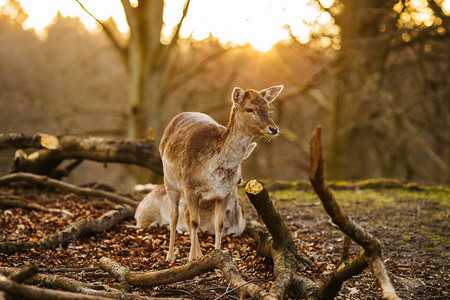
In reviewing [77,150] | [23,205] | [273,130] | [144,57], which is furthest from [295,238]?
[144,57]

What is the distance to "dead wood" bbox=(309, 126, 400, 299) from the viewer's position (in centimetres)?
259

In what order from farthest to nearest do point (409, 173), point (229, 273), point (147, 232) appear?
point (409, 173) → point (147, 232) → point (229, 273)

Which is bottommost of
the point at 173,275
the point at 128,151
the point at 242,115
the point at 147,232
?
the point at 147,232

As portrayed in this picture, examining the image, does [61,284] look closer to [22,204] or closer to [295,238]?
[295,238]

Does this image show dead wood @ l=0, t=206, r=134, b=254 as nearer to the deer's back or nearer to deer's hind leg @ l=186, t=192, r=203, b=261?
the deer's back

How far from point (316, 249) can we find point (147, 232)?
8.38 feet

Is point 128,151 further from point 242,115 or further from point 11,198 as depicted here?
point 242,115

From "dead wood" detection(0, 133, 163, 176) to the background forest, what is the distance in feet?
7.51

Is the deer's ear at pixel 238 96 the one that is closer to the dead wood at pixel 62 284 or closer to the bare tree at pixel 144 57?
the dead wood at pixel 62 284

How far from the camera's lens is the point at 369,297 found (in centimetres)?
→ 417

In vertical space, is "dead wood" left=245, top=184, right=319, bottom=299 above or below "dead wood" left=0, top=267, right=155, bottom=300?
above

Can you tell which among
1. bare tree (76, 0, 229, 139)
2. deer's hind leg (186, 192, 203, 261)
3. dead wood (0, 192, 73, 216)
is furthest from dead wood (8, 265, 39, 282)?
bare tree (76, 0, 229, 139)

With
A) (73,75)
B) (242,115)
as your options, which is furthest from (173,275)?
(73,75)

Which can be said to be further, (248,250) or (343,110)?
(343,110)
